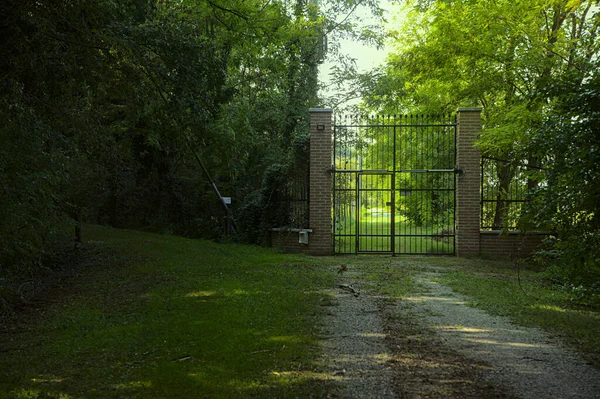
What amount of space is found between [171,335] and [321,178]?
8072 millimetres

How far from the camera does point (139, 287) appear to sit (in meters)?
8.92

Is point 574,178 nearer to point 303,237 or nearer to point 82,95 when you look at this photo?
point 82,95

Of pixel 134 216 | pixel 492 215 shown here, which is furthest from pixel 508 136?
pixel 134 216

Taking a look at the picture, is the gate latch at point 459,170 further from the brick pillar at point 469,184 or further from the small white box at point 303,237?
the small white box at point 303,237

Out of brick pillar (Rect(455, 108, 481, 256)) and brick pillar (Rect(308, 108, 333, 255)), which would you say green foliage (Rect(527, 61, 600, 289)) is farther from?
brick pillar (Rect(308, 108, 333, 255))

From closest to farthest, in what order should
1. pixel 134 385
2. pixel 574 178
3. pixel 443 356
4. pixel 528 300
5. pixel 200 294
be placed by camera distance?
1. pixel 134 385
2. pixel 574 178
3. pixel 443 356
4. pixel 528 300
5. pixel 200 294

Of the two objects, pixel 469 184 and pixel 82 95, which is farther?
pixel 469 184

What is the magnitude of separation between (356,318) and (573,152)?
3.02m

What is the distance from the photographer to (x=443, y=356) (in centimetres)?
494

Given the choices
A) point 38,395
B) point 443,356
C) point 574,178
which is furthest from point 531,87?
point 38,395

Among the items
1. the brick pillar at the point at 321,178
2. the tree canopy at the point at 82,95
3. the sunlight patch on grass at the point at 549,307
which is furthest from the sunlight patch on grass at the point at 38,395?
the brick pillar at the point at 321,178

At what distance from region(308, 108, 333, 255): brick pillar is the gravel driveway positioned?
20.1ft

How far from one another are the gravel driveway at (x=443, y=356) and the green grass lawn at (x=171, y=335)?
32 cm

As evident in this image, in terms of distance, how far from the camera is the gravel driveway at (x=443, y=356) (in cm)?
410
